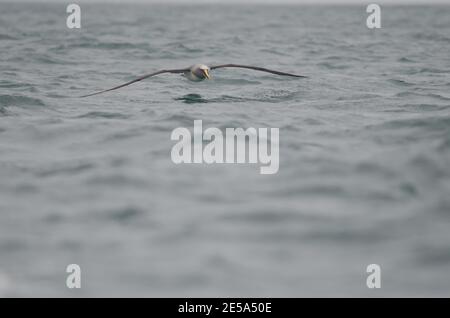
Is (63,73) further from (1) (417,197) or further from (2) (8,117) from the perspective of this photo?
(1) (417,197)

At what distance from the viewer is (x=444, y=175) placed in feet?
30.0

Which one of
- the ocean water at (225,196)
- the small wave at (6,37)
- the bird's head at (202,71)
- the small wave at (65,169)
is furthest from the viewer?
the small wave at (6,37)

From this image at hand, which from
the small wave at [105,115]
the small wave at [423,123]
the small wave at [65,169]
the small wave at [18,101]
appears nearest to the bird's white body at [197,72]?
the small wave at [105,115]

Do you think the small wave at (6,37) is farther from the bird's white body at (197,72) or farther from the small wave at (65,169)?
the small wave at (65,169)

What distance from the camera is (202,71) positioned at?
16.8m

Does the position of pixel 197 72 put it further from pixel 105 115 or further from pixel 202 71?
pixel 105 115

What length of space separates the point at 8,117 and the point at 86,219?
6615mm

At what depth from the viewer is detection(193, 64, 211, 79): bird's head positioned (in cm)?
1666

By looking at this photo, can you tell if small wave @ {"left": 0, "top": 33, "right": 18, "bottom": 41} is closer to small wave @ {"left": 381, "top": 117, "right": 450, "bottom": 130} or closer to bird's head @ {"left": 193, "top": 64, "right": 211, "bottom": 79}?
bird's head @ {"left": 193, "top": 64, "right": 211, "bottom": 79}

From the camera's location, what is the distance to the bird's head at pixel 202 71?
16656 millimetres

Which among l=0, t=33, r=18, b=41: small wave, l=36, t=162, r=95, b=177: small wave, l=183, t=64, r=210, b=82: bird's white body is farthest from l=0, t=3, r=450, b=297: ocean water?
l=0, t=33, r=18, b=41: small wave

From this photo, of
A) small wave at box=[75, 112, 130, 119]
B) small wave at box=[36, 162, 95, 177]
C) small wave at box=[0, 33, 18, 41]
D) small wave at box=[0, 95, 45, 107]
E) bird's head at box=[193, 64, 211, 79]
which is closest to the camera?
small wave at box=[36, 162, 95, 177]

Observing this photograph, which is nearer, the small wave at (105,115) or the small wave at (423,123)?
the small wave at (423,123)
